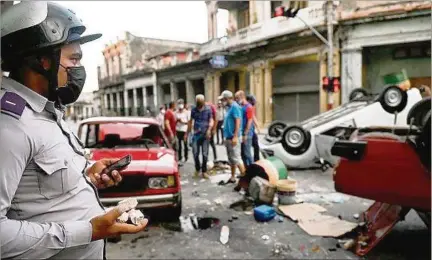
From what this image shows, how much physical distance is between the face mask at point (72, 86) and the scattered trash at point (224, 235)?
9.79ft

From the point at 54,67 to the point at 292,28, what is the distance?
17.7 m

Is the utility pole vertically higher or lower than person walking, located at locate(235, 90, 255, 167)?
higher

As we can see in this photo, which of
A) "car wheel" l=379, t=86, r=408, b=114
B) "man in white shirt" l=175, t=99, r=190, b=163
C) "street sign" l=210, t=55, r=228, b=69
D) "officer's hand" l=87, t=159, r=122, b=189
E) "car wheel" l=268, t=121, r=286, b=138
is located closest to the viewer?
"officer's hand" l=87, t=159, r=122, b=189

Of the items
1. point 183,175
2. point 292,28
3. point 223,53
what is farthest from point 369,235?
point 223,53

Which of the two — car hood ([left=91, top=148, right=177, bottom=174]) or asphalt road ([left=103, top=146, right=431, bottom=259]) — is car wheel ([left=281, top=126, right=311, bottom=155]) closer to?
asphalt road ([left=103, top=146, right=431, bottom=259])

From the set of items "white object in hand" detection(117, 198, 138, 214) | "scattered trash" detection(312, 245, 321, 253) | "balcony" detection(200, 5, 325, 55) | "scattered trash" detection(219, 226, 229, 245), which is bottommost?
"scattered trash" detection(312, 245, 321, 253)

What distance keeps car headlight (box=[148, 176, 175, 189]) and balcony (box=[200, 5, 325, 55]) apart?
1388cm

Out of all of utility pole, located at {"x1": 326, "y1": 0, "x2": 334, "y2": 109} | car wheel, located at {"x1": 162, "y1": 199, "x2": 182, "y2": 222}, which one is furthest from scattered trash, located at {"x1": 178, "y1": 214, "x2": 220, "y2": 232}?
utility pole, located at {"x1": 326, "y1": 0, "x2": 334, "y2": 109}

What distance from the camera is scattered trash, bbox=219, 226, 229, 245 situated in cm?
406

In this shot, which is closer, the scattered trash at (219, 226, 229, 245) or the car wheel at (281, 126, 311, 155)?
the scattered trash at (219, 226, 229, 245)

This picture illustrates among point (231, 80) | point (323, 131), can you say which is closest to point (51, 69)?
point (323, 131)

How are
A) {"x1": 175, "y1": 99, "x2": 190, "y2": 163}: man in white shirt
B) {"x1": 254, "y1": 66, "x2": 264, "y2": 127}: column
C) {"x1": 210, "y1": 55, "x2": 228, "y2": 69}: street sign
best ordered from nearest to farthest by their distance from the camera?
{"x1": 175, "y1": 99, "x2": 190, "y2": 163}: man in white shirt, {"x1": 210, "y1": 55, "x2": 228, "y2": 69}: street sign, {"x1": 254, "y1": 66, "x2": 264, "y2": 127}: column

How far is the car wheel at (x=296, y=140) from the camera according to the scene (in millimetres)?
7723

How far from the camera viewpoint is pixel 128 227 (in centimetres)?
132
